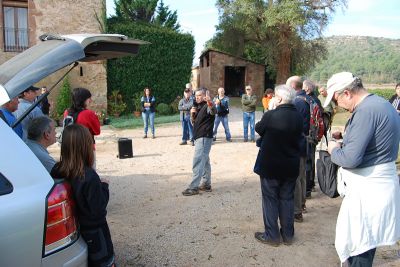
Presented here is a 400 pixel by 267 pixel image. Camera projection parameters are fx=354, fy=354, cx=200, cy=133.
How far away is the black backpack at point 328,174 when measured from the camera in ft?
10.1

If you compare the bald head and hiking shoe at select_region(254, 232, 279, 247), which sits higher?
the bald head

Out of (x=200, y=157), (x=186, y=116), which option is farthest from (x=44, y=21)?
(x=200, y=157)

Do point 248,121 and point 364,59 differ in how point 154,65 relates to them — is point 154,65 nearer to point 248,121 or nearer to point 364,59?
point 248,121

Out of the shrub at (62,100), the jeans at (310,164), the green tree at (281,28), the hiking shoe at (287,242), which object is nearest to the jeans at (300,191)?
→ the jeans at (310,164)

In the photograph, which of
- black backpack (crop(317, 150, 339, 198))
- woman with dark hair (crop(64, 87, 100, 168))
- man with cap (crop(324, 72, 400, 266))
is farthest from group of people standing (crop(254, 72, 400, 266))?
woman with dark hair (crop(64, 87, 100, 168))

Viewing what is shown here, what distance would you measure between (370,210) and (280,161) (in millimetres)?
1413

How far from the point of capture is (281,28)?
74.8 ft

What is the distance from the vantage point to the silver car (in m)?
1.78

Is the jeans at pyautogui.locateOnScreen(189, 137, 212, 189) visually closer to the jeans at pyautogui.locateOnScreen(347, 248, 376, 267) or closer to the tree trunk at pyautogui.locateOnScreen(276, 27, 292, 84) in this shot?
the jeans at pyautogui.locateOnScreen(347, 248, 376, 267)

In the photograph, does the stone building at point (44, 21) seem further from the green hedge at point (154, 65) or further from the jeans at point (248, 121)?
the jeans at point (248, 121)

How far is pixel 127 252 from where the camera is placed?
398cm

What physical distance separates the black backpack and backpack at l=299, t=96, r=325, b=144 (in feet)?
6.39

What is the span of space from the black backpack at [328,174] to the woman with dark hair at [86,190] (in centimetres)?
189

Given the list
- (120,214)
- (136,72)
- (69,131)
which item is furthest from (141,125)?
(69,131)
